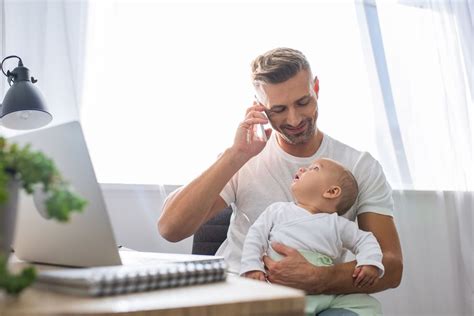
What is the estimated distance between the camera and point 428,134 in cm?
308

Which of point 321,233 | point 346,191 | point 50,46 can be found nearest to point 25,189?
point 321,233

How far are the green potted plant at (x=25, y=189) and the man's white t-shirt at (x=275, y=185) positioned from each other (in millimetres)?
1192

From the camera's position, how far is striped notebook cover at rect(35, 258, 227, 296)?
2.28ft

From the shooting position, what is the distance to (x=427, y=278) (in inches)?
119

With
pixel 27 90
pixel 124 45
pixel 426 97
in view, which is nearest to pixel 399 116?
pixel 426 97

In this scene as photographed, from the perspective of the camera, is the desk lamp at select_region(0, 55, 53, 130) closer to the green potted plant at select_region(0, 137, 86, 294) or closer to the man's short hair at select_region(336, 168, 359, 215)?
the man's short hair at select_region(336, 168, 359, 215)

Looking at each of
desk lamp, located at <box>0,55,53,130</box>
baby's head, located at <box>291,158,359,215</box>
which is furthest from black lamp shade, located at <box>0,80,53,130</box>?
baby's head, located at <box>291,158,359,215</box>

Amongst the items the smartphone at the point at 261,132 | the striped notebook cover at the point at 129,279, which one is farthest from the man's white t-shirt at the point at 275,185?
the striped notebook cover at the point at 129,279

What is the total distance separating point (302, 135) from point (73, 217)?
3.51ft

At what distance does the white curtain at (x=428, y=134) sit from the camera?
9.84 feet

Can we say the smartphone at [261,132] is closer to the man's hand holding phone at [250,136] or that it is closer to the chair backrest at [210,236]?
the man's hand holding phone at [250,136]

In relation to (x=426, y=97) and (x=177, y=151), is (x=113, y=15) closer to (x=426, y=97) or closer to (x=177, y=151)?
(x=177, y=151)

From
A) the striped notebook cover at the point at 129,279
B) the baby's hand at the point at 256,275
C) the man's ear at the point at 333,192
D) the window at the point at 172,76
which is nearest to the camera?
the striped notebook cover at the point at 129,279

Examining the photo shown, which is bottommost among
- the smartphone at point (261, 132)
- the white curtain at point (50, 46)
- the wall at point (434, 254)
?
the wall at point (434, 254)
